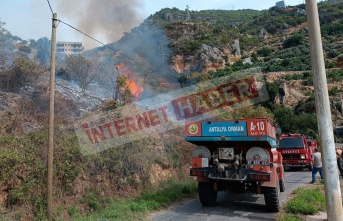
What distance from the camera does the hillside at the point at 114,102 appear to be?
702 cm

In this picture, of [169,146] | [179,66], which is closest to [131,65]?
[179,66]

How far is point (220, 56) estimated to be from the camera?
215 feet

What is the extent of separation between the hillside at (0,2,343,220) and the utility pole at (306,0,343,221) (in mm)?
5677

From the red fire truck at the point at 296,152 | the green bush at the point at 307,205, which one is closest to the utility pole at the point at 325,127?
the green bush at the point at 307,205

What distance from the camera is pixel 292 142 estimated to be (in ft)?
59.1

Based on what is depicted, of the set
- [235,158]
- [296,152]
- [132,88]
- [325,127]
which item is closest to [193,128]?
[235,158]

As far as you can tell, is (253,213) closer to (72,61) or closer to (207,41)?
(72,61)

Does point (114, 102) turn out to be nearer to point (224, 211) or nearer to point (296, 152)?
point (224, 211)

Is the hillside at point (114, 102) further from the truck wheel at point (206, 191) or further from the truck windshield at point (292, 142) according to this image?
the truck windshield at point (292, 142)

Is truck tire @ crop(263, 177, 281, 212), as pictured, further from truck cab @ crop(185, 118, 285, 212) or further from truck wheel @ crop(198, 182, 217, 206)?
truck wheel @ crop(198, 182, 217, 206)

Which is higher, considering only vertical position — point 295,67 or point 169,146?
point 295,67

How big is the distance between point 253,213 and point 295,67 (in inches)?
2176

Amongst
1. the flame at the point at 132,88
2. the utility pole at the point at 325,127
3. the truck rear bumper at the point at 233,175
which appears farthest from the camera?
the flame at the point at 132,88

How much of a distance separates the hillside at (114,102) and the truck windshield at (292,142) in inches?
218
